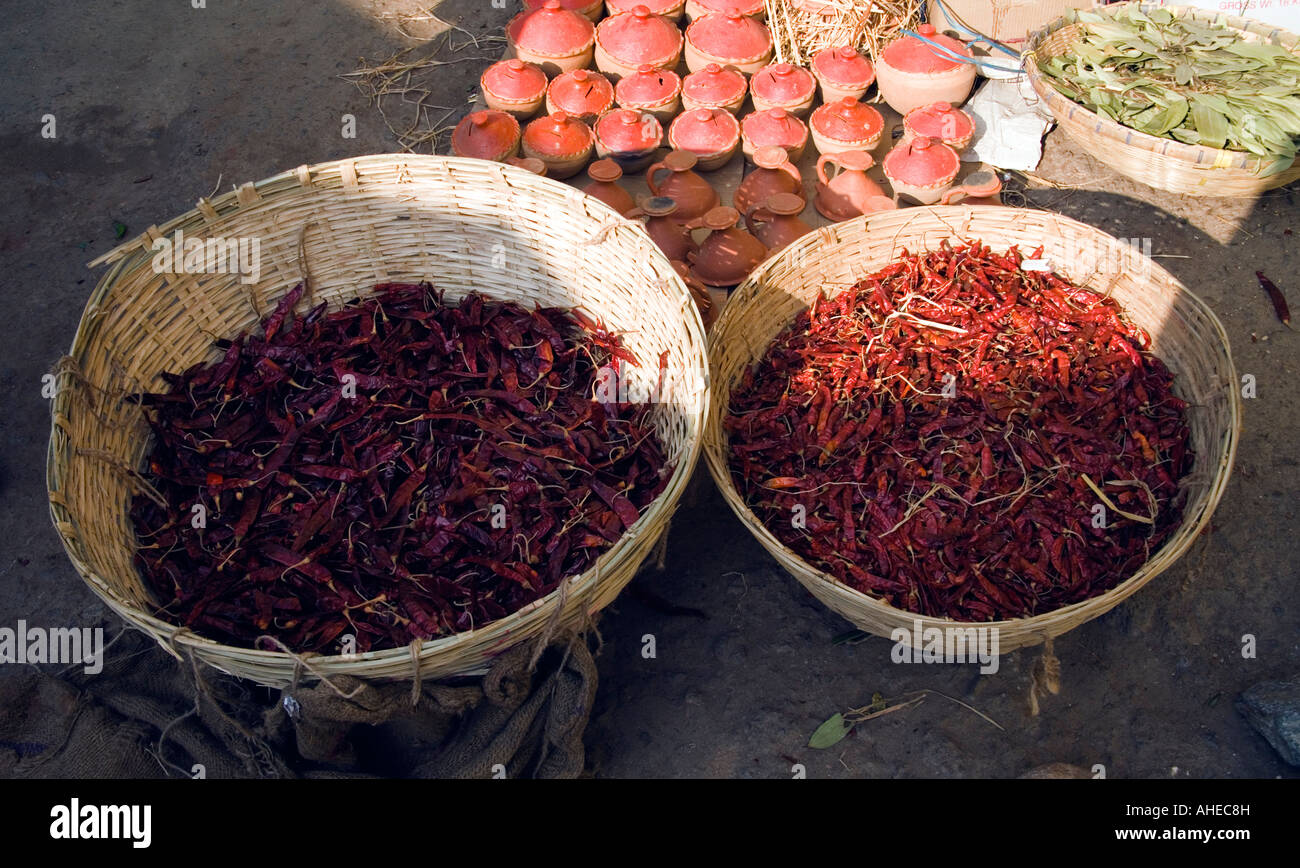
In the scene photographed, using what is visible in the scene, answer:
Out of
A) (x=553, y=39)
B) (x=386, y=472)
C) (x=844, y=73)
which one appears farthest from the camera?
(x=553, y=39)

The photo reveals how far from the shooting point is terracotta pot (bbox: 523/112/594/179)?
4.21m

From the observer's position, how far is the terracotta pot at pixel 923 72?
4.50 meters

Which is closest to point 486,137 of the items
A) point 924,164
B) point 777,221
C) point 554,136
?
point 554,136

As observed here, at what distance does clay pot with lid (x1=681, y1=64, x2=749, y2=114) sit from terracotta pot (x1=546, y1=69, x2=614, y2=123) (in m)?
0.38

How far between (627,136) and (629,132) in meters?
0.02

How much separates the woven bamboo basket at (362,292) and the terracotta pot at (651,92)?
144 centimetres

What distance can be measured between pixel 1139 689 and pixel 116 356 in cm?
341

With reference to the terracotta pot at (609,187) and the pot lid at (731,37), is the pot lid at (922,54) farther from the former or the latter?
the terracotta pot at (609,187)

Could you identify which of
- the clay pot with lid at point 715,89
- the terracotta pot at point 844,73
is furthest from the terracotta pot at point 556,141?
the terracotta pot at point 844,73

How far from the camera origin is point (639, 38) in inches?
181

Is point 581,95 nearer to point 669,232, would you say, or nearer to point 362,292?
point 669,232

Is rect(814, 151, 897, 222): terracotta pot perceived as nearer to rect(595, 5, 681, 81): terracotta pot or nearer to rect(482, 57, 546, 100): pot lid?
rect(595, 5, 681, 81): terracotta pot

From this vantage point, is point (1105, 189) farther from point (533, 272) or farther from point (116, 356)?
point (116, 356)

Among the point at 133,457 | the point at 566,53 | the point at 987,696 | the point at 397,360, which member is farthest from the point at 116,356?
the point at 987,696
